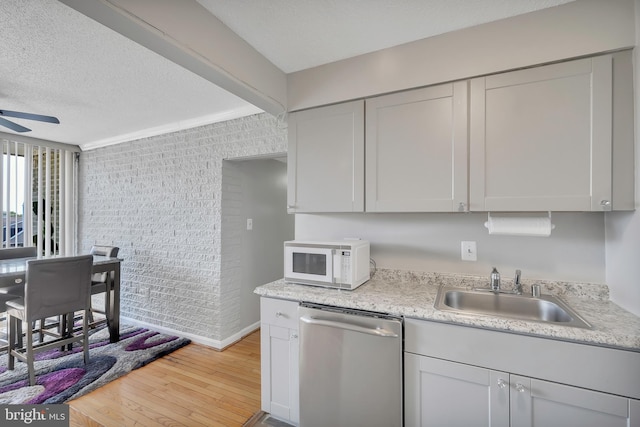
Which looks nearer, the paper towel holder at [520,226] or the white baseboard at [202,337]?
the paper towel holder at [520,226]

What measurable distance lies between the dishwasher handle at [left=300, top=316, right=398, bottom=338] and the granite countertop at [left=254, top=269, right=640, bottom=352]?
0.09 metres

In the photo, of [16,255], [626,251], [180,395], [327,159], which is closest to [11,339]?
[16,255]

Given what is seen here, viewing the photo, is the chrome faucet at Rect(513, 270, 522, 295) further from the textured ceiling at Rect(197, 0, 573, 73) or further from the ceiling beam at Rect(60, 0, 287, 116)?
the ceiling beam at Rect(60, 0, 287, 116)

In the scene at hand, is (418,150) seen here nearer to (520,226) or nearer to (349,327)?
(520,226)

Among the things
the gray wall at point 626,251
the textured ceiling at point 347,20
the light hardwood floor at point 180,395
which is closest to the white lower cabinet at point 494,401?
the gray wall at point 626,251

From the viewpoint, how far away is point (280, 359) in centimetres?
172

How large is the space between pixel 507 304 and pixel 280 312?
1.35 m

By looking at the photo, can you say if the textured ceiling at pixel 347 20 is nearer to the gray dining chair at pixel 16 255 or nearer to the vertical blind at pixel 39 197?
the gray dining chair at pixel 16 255

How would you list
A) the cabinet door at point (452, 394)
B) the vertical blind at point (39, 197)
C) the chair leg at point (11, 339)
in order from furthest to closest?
the vertical blind at point (39, 197) < the chair leg at point (11, 339) < the cabinet door at point (452, 394)

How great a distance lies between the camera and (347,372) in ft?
4.91

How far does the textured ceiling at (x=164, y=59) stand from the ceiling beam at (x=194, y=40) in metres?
0.08

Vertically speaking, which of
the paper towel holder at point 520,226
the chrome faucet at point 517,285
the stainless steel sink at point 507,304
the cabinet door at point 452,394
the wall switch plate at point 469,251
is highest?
the paper towel holder at point 520,226

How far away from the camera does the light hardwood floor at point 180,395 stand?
1862mm

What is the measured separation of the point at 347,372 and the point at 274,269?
2.23 meters
